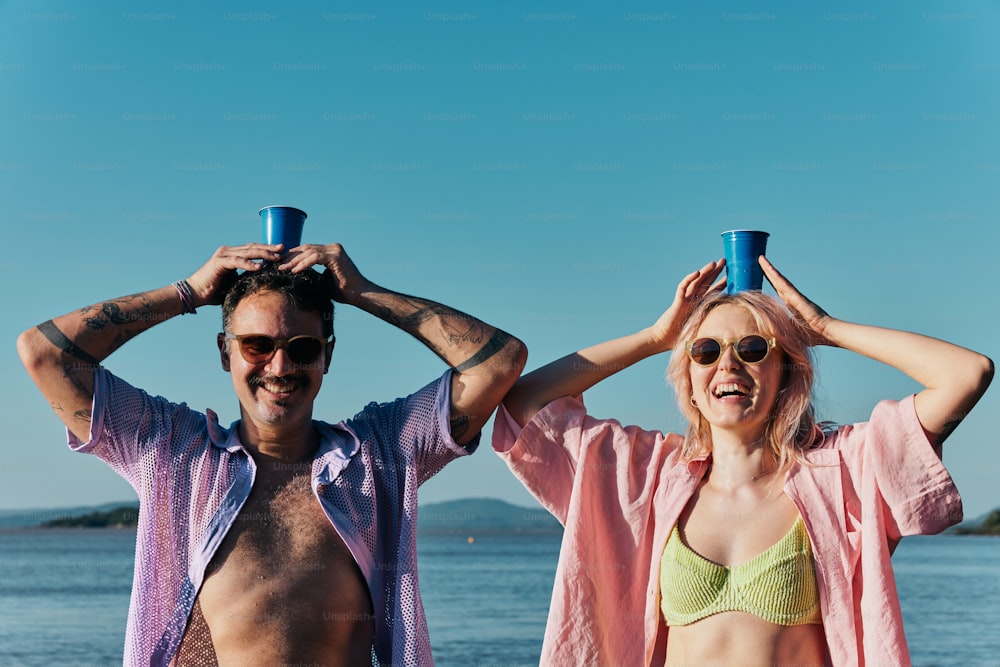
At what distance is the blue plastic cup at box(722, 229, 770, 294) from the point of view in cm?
421

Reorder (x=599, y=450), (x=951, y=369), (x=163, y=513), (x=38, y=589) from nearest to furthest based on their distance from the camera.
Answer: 1. (x=951, y=369)
2. (x=163, y=513)
3. (x=599, y=450)
4. (x=38, y=589)

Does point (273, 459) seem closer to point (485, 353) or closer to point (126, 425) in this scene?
point (126, 425)

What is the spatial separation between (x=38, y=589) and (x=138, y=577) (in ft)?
87.1

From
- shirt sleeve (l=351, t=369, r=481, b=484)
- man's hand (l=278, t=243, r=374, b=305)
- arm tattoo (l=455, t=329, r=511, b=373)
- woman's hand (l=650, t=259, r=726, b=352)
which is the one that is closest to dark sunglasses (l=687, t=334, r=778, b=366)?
woman's hand (l=650, t=259, r=726, b=352)

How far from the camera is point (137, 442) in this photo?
4.02 metres

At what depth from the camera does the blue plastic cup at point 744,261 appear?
4211mm

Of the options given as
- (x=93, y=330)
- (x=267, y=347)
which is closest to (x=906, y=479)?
(x=267, y=347)

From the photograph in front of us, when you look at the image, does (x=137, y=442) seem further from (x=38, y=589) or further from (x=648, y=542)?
(x=38, y=589)

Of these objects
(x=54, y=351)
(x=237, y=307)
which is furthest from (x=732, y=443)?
(x=54, y=351)

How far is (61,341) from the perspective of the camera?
3.93 meters

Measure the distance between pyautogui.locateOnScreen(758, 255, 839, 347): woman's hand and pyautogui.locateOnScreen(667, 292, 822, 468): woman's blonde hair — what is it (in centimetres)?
4

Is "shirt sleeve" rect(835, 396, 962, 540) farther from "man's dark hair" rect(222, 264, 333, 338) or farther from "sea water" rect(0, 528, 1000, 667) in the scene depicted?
"sea water" rect(0, 528, 1000, 667)

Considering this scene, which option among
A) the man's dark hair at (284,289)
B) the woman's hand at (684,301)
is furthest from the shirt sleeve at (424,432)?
the woman's hand at (684,301)

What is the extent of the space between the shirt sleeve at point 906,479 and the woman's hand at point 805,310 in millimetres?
445
